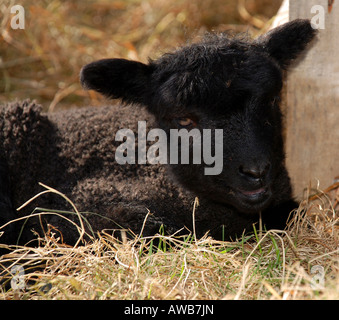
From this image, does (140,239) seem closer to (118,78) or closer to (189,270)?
(189,270)

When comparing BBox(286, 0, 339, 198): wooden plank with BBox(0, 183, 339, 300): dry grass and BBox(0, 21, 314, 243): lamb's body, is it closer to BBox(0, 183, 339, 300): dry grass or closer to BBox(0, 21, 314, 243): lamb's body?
BBox(0, 21, 314, 243): lamb's body

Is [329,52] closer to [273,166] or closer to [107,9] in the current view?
[273,166]

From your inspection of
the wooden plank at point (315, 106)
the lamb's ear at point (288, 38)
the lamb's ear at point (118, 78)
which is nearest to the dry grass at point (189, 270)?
the wooden plank at point (315, 106)

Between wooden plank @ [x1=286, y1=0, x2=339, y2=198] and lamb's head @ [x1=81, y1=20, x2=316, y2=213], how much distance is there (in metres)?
0.50

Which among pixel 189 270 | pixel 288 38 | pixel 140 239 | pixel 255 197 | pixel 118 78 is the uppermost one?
pixel 288 38

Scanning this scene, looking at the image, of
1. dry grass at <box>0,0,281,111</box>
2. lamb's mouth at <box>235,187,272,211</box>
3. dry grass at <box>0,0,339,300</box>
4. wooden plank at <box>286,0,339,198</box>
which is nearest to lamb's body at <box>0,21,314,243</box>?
lamb's mouth at <box>235,187,272,211</box>

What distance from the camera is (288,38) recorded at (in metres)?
4.18

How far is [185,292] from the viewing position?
328 cm

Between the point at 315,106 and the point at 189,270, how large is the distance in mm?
2193

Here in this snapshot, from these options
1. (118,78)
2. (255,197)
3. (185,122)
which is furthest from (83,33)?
(255,197)

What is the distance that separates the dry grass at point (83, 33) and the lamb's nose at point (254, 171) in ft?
13.3

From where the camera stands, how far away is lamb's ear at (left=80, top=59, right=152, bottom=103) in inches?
154

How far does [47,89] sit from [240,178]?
16.0 ft

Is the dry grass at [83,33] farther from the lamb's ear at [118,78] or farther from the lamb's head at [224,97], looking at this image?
the lamb's head at [224,97]
